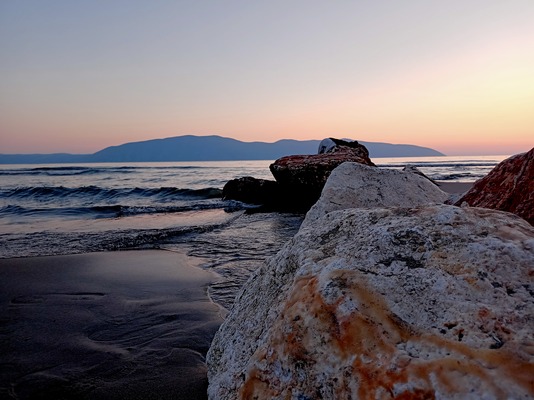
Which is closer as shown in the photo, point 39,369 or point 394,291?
point 394,291

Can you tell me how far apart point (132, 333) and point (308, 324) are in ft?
7.38

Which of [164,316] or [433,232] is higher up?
[433,232]

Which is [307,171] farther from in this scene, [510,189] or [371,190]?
[510,189]

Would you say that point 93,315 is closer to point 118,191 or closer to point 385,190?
point 385,190

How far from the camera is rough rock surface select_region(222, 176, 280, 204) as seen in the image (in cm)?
1431

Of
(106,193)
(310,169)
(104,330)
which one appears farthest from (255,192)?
(104,330)

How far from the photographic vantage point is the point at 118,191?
1881 cm

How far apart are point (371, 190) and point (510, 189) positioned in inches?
58.6

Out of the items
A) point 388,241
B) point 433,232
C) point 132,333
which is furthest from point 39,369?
point 433,232

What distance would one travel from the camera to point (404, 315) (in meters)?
1.17

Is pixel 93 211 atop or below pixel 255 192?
below

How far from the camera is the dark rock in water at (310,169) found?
1091 centimetres

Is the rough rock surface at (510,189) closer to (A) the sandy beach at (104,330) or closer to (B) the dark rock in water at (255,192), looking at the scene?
(A) the sandy beach at (104,330)

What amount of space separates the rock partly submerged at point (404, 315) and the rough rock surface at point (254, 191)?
1238 centimetres
